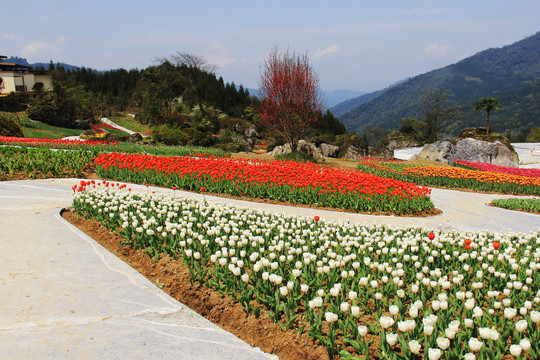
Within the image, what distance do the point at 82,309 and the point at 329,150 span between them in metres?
33.2

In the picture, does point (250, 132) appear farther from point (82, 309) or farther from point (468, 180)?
point (82, 309)

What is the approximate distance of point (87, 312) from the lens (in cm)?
387

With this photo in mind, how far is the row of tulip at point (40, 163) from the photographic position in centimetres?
1260

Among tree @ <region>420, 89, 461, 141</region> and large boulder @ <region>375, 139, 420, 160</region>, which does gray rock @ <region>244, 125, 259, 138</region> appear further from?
tree @ <region>420, 89, 461, 141</region>

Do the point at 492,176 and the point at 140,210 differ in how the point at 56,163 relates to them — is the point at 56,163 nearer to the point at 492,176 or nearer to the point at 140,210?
the point at 140,210

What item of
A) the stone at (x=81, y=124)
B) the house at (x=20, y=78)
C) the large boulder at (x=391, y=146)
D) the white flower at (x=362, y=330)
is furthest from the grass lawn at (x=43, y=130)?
the white flower at (x=362, y=330)

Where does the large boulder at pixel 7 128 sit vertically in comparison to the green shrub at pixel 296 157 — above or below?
above

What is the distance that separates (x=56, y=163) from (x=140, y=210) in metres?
7.73

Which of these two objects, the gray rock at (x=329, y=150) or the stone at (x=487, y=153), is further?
the gray rock at (x=329, y=150)

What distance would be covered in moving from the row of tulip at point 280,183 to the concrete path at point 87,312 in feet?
19.0

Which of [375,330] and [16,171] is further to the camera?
[16,171]

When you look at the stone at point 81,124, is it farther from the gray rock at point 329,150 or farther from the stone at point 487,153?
the stone at point 487,153

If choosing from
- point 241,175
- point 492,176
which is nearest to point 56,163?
point 241,175

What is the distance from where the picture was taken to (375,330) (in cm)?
353
